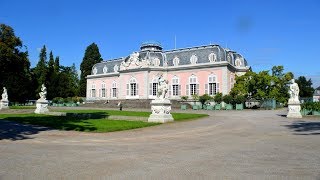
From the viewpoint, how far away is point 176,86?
5575cm

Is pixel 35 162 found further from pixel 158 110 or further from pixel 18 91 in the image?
pixel 18 91

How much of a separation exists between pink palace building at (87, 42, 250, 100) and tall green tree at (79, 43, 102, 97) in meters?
14.3

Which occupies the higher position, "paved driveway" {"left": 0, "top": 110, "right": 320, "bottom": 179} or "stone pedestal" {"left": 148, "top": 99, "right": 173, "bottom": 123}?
"stone pedestal" {"left": 148, "top": 99, "right": 173, "bottom": 123}

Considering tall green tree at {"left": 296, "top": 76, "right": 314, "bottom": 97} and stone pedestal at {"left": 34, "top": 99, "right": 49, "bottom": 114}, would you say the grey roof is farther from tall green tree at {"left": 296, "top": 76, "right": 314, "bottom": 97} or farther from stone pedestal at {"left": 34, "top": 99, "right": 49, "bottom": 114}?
tall green tree at {"left": 296, "top": 76, "right": 314, "bottom": 97}

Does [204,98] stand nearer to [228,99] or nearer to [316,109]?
[228,99]

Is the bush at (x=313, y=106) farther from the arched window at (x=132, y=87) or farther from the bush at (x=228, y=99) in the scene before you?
the arched window at (x=132, y=87)

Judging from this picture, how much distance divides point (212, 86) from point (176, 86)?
699 cm

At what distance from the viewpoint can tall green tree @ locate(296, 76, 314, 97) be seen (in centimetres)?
9421

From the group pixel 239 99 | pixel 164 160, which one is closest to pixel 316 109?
pixel 239 99

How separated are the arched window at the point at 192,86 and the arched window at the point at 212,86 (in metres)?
1.98

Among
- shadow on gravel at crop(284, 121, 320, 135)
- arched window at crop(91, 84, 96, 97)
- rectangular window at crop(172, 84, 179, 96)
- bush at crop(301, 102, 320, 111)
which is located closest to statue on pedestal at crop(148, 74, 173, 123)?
shadow on gravel at crop(284, 121, 320, 135)

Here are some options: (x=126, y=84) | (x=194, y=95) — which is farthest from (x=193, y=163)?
(x=126, y=84)

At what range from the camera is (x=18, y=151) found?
30.2ft

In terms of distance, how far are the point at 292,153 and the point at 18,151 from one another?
7840 mm
